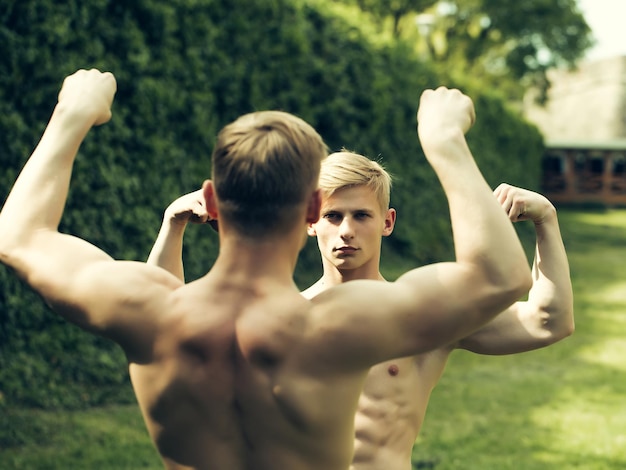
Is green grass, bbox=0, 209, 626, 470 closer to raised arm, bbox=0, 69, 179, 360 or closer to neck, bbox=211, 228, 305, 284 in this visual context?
raised arm, bbox=0, 69, 179, 360

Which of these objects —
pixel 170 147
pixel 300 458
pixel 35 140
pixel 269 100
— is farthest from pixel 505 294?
pixel 269 100

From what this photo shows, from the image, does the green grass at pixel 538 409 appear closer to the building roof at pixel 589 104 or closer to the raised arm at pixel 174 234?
the raised arm at pixel 174 234

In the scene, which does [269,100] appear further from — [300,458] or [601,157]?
[601,157]

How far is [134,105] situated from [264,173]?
6306 millimetres

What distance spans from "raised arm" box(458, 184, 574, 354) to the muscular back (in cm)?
87

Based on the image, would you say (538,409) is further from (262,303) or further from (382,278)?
(262,303)

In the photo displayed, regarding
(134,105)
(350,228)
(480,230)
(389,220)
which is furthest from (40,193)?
(134,105)

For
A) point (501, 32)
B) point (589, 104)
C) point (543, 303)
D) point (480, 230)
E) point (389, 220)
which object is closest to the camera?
point (480, 230)

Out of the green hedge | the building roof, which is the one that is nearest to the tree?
the building roof

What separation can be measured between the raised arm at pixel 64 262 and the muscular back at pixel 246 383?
72 mm

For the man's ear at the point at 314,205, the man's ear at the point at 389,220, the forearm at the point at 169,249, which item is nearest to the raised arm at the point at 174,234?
the forearm at the point at 169,249

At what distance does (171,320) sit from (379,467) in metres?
1.31

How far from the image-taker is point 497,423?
7.89 metres

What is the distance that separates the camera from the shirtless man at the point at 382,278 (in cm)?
247
